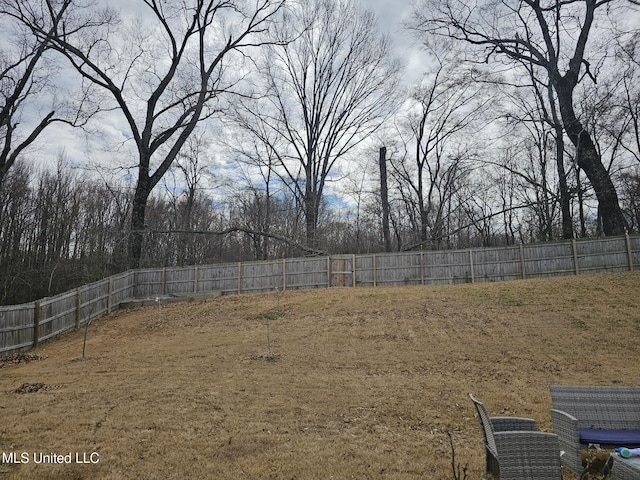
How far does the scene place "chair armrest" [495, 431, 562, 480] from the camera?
361 cm

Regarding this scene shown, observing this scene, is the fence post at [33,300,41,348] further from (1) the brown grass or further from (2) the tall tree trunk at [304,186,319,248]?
(2) the tall tree trunk at [304,186,319,248]

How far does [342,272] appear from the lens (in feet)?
65.3

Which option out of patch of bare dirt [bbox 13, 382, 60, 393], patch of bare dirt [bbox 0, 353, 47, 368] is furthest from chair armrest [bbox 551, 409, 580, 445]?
patch of bare dirt [bbox 0, 353, 47, 368]

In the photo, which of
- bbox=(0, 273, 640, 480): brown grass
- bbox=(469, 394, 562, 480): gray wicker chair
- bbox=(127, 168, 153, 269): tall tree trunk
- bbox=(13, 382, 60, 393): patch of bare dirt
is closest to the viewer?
bbox=(469, 394, 562, 480): gray wicker chair

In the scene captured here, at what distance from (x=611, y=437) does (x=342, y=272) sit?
52.0 feet

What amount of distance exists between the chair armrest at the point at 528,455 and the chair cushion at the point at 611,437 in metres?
0.85

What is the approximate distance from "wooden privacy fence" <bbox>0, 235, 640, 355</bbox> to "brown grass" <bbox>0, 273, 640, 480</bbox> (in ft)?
6.91

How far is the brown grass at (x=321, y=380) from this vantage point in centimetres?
455

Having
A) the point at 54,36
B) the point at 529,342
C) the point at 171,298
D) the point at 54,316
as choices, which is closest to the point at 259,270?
the point at 171,298

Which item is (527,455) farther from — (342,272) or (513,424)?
(342,272)

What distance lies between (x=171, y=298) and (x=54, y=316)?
5757 mm

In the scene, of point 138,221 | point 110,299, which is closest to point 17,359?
point 110,299

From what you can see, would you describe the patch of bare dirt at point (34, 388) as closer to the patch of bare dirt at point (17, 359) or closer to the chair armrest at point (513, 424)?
the patch of bare dirt at point (17, 359)

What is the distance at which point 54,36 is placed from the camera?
20.1m
